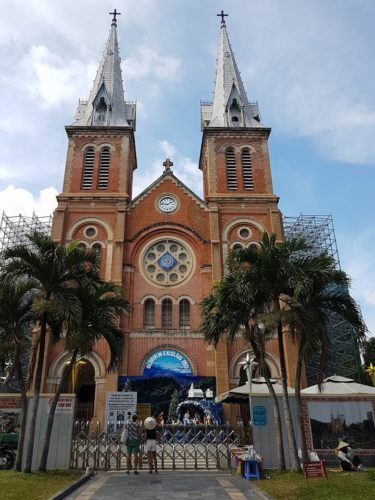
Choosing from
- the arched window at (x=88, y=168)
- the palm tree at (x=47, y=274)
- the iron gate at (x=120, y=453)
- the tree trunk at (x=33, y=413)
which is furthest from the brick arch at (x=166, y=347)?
the arched window at (x=88, y=168)

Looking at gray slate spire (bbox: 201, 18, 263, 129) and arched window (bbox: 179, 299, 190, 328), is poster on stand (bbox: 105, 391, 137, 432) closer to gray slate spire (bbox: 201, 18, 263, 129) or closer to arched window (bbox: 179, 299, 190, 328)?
arched window (bbox: 179, 299, 190, 328)

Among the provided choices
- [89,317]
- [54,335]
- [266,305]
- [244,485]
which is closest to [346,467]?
[244,485]

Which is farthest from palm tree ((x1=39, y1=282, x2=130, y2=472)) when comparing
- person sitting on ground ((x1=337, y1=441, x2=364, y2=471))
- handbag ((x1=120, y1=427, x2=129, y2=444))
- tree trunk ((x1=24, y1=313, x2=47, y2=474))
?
person sitting on ground ((x1=337, y1=441, x2=364, y2=471))

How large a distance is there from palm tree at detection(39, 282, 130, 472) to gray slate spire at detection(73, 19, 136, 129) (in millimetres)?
22215

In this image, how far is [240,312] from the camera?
1599 centimetres

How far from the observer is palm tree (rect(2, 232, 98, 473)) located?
14343 mm

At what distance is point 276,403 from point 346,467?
2740 mm

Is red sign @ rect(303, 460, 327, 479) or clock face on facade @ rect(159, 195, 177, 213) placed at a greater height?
clock face on facade @ rect(159, 195, 177, 213)

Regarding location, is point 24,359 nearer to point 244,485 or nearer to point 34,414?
point 34,414

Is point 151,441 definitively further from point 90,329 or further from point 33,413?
point 90,329

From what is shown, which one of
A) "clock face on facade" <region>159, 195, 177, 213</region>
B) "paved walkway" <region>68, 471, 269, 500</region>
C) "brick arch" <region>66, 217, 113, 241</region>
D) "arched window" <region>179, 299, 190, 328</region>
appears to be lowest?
"paved walkway" <region>68, 471, 269, 500</region>

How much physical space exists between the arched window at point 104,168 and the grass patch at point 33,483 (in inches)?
873

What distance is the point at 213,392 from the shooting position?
2542 cm

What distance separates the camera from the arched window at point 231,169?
1308 inches
